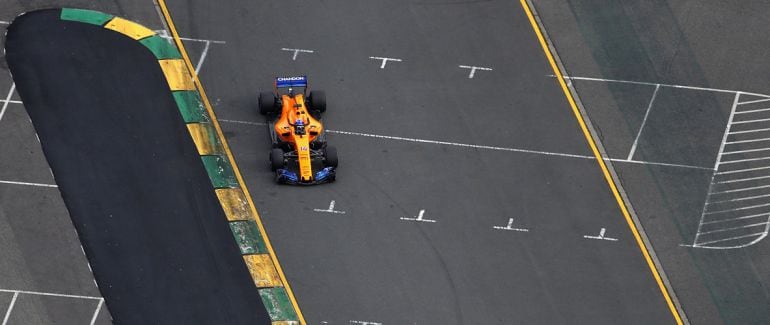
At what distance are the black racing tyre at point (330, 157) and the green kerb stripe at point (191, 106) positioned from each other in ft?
14.0

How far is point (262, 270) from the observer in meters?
56.8

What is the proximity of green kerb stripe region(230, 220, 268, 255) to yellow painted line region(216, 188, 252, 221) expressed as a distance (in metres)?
0.23

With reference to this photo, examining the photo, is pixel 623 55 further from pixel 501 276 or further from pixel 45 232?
pixel 45 232

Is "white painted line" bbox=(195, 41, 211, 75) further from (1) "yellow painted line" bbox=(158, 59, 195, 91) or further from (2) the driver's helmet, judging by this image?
(2) the driver's helmet

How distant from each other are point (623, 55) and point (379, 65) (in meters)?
8.12

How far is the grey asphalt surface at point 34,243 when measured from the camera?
55.2 m

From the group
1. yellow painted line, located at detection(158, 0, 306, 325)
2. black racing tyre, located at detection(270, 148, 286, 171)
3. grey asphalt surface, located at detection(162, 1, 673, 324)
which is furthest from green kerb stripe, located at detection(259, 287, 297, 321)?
black racing tyre, located at detection(270, 148, 286, 171)

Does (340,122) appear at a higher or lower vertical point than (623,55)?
lower

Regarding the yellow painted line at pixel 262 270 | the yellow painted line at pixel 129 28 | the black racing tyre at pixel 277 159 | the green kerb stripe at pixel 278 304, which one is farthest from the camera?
the yellow painted line at pixel 129 28

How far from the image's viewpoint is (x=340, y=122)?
60.9 m

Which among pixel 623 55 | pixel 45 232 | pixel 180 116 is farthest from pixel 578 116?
pixel 45 232

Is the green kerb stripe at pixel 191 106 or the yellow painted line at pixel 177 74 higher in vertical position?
the yellow painted line at pixel 177 74

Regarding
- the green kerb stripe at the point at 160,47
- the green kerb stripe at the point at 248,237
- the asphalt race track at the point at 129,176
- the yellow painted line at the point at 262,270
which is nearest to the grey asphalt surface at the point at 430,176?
the yellow painted line at the point at 262,270

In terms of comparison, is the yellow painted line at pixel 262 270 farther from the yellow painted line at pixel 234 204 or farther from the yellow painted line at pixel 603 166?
the yellow painted line at pixel 603 166
